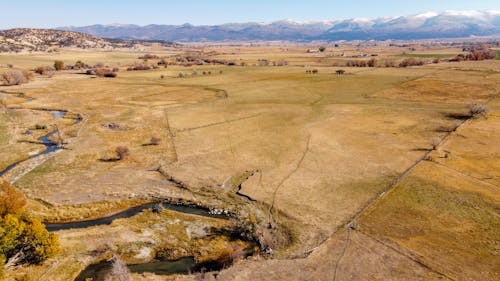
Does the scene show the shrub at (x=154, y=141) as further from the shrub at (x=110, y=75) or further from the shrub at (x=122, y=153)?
the shrub at (x=110, y=75)

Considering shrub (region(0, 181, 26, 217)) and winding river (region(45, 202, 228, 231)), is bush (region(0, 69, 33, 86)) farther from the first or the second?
shrub (region(0, 181, 26, 217))

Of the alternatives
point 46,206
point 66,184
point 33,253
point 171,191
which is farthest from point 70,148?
point 33,253

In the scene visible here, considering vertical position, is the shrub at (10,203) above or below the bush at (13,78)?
below

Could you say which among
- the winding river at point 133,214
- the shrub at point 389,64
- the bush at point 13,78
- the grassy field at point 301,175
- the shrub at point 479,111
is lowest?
the winding river at point 133,214

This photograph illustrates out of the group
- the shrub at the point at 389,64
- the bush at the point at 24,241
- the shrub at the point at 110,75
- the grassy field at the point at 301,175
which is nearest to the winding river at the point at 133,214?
the grassy field at the point at 301,175

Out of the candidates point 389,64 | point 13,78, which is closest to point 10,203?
point 13,78

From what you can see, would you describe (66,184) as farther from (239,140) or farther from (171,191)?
(239,140)

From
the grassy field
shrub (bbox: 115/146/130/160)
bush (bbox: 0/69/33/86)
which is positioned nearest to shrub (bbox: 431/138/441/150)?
the grassy field

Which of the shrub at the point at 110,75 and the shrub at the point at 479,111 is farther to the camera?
the shrub at the point at 110,75
